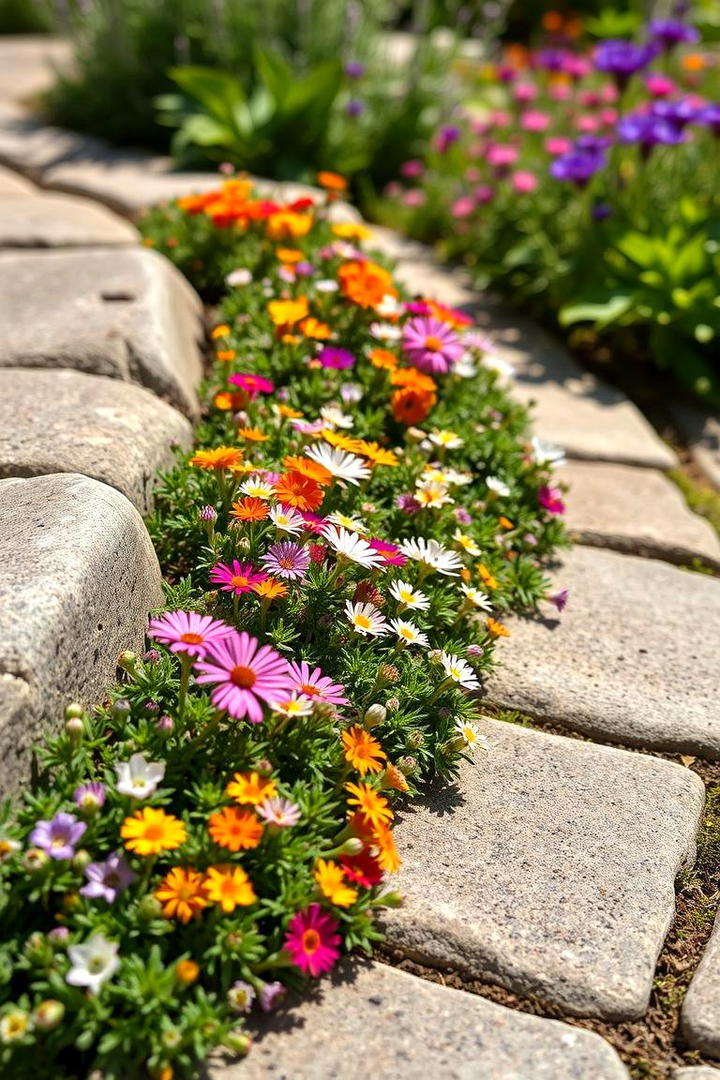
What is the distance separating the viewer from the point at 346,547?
2.10 meters

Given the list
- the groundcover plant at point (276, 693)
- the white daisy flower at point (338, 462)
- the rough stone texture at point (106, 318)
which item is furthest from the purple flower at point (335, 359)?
the white daisy flower at point (338, 462)

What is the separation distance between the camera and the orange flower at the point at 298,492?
2.17 meters

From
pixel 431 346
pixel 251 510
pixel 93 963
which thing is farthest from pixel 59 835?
pixel 431 346

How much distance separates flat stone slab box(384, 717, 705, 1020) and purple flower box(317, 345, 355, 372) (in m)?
1.15

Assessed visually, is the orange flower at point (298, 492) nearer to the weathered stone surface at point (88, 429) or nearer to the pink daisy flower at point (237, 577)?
the pink daisy flower at point (237, 577)

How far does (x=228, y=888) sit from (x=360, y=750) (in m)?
0.36

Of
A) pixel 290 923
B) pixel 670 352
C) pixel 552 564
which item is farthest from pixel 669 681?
pixel 670 352

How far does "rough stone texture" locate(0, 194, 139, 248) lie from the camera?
4.00 m

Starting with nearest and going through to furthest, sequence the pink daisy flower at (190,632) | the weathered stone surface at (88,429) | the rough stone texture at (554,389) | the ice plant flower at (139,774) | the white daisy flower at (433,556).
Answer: the ice plant flower at (139,774)
the pink daisy flower at (190,632)
the white daisy flower at (433,556)
the weathered stone surface at (88,429)
the rough stone texture at (554,389)

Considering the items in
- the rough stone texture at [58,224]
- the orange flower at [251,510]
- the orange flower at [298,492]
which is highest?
the orange flower at [298,492]

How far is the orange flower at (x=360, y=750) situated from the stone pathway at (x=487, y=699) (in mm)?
203

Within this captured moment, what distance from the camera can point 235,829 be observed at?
1681 mm

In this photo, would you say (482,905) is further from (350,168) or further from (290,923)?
(350,168)

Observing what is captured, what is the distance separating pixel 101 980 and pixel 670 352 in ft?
10.5
